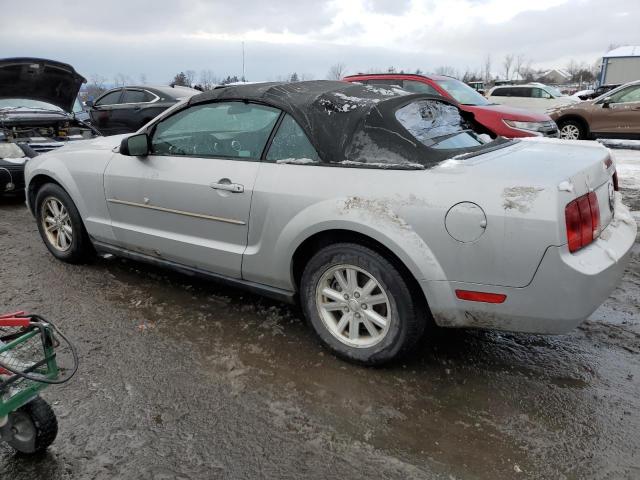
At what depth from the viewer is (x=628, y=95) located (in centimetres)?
1167

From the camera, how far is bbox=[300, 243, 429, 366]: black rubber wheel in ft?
8.82

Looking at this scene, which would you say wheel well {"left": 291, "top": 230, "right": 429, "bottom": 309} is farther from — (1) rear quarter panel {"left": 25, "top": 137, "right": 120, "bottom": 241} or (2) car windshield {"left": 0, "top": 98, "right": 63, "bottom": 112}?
(2) car windshield {"left": 0, "top": 98, "right": 63, "bottom": 112}

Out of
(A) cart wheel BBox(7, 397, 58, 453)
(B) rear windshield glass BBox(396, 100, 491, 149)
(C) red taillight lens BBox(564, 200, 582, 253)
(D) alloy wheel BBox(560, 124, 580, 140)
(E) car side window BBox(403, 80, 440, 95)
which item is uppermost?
(E) car side window BBox(403, 80, 440, 95)

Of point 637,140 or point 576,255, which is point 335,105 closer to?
point 576,255

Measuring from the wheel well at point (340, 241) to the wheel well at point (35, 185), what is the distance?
264cm

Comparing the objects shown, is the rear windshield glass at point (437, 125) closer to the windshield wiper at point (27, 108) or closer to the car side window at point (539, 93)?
the windshield wiper at point (27, 108)

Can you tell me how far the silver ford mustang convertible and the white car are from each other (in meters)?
14.1

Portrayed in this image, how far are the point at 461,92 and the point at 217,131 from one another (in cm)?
794

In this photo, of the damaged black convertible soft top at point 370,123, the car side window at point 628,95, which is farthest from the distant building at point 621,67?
the damaged black convertible soft top at point 370,123

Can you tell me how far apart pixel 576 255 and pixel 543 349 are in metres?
0.98

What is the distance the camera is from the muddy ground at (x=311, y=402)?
2199mm

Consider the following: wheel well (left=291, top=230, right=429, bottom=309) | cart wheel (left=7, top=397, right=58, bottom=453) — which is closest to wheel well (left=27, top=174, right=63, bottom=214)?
wheel well (left=291, top=230, right=429, bottom=309)

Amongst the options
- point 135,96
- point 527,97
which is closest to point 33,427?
point 135,96

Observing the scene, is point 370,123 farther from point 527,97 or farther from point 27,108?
point 527,97
